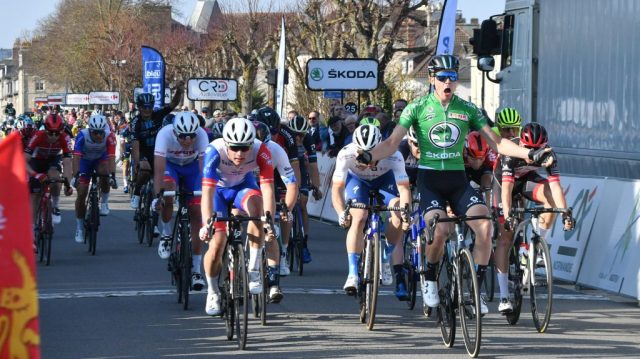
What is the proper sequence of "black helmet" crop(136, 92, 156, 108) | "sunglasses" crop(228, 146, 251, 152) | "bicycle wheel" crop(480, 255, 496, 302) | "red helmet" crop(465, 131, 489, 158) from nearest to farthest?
"sunglasses" crop(228, 146, 251, 152), "red helmet" crop(465, 131, 489, 158), "bicycle wheel" crop(480, 255, 496, 302), "black helmet" crop(136, 92, 156, 108)

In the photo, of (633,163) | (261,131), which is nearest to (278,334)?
(261,131)

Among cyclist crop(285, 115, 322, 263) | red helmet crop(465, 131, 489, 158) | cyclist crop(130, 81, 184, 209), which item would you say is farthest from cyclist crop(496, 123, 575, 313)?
cyclist crop(130, 81, 184, 209)

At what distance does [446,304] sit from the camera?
398 inches

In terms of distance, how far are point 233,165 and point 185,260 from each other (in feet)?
5.51

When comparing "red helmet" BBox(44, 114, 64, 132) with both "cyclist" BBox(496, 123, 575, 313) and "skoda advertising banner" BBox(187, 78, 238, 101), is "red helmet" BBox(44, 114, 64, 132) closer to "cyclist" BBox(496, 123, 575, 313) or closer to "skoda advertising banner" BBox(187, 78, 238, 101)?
"cyclist" BBox(496, 123, 575, 313)

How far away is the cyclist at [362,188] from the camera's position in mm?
11109

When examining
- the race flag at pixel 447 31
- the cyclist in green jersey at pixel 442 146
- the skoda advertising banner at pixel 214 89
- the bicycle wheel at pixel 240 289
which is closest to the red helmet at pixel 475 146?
the cyclist in green jersey at pixel 442 146

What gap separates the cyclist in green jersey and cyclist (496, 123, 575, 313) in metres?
0.79

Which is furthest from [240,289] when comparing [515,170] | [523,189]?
[523,189]

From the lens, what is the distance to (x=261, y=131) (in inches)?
512

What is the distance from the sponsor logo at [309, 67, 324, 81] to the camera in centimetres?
2606

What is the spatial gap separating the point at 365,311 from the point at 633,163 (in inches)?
193

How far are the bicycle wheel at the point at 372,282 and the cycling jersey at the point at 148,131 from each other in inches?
304

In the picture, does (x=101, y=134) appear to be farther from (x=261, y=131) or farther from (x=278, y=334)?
(x=278, y=334)
